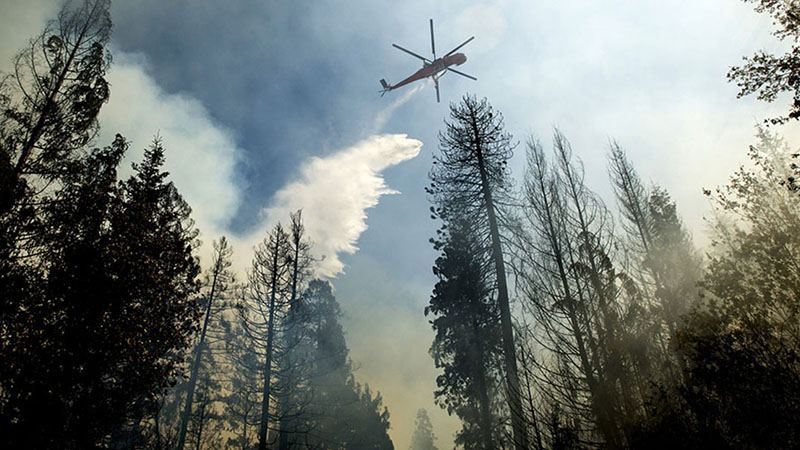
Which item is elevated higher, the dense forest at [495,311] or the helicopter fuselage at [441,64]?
the helicopter fuselage at [441,64]

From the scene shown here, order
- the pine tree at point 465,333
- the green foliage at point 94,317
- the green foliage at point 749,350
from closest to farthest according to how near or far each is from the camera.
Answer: the green foliage at point 749,350 < the green foliage at point 94,317 < the pine tree at point 465,333

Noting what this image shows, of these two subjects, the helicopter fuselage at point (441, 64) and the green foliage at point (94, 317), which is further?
the helicopter fuselage at point (441, 64)

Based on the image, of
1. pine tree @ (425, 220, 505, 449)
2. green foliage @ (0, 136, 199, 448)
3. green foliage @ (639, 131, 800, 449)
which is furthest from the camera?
pine tree @ (425, 220, 505, 449)

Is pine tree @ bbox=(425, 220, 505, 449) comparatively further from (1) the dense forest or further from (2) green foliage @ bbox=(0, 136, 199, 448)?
(2) green foliage @ bbox=(0, 136, 199, 448)

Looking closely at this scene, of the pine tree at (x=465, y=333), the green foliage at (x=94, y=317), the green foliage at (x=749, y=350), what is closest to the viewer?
the green foliage at (x=749, y=350)

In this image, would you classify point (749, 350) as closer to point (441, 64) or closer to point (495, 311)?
point (495, 311)

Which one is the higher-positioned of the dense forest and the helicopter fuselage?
the helicopter fuselage

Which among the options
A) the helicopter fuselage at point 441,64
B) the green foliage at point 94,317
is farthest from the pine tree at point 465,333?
the green foliage at point 94,317

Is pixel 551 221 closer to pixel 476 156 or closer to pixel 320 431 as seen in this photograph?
pixel 476 156

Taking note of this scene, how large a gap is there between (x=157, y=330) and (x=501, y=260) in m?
11.1

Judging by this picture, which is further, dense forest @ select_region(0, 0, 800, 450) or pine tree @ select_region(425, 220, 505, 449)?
pine tree @ select_region(425, 220, 505, 449)

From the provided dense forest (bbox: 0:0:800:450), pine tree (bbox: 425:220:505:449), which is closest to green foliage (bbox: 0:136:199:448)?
dense forest (bbox: 0:0:800:450)

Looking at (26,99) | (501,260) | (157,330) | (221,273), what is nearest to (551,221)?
(501,260)

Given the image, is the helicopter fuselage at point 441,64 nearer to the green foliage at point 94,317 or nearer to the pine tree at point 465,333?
the pine tree at point 465,333
